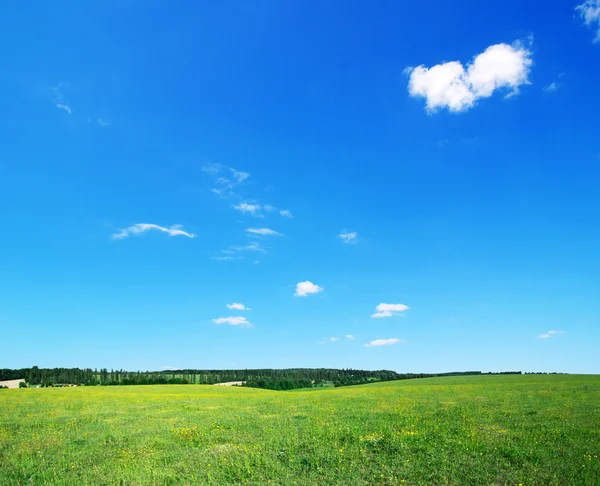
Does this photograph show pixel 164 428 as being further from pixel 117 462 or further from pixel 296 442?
pixel 296 442

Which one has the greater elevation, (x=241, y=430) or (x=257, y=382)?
(x=241, y=430)

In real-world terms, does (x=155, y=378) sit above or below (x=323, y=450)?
below

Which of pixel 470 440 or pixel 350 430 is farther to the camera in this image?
pixel 350 430

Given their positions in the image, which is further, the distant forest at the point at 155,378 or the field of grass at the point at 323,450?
the distant forest at the point at 155,378

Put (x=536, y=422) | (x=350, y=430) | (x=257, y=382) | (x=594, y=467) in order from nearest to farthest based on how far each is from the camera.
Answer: (x=594, y=467)
(x=350, y=430)
(x=536, y=422)
(x=257, y=382)

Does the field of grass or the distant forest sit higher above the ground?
the field of grass

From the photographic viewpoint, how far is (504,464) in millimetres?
14086

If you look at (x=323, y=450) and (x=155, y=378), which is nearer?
(x=323, y=450)

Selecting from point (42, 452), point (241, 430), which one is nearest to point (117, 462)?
point (42, 452)

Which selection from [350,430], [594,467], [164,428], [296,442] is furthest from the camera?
[164,428]

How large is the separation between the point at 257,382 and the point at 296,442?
156 meters

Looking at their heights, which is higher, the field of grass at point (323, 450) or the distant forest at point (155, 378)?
the field of grass at point (323, 450)

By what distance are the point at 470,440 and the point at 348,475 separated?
6606 millimetres

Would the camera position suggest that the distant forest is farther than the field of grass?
Yes
